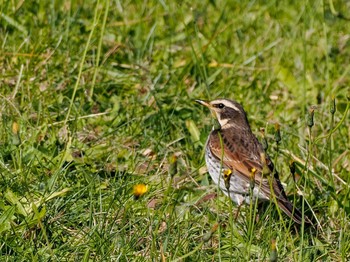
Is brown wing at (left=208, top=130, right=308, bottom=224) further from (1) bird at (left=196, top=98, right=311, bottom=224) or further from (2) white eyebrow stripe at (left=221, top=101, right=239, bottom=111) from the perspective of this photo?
(2) white eyebrow stripe at (left=221, top=101, right=239, bottom=111)

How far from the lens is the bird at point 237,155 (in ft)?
23.6

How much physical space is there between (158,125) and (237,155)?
2.73ft

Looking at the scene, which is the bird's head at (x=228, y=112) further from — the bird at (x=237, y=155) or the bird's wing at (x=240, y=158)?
the bird's wing at (x=240, y=158)

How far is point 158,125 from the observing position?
8070mm

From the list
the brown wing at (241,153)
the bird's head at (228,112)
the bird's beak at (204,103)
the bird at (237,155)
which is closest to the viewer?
the bird at (237,155)

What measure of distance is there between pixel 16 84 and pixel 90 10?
6.39 ft

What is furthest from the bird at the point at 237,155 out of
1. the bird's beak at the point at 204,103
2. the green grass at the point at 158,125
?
the green grass at the point at 158,125

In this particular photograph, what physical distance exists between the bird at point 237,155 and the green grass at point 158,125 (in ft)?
0.54

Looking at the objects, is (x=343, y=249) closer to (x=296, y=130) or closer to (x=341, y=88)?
(x=296, y=130)

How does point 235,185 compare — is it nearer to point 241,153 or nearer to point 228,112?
point 241,153

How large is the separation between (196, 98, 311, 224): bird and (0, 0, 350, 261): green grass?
17 centimetres

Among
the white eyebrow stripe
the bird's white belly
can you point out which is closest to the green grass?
the bird's white belly

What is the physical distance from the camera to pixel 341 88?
9273 millimetres

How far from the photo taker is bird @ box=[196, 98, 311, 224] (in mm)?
7179
